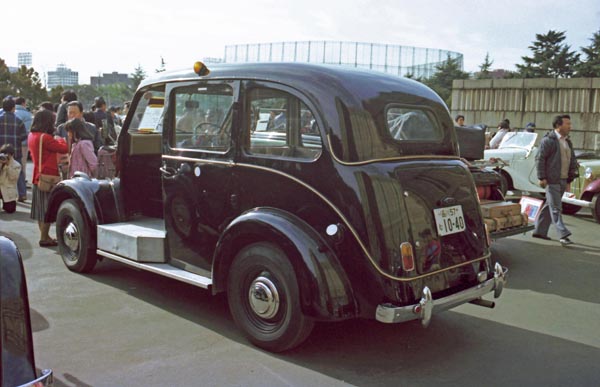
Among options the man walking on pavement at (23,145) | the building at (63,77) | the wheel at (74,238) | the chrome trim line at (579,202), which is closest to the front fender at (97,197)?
the wheel at (74,238)

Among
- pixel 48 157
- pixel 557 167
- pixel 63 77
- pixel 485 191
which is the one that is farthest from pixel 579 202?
pixel 63 77

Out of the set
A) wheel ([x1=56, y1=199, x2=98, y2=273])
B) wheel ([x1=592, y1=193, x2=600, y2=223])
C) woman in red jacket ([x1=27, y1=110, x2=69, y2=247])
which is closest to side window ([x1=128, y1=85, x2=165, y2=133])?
wheel ([x1=56, y1=199, x2=98, y2=273])

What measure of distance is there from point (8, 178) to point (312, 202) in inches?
293

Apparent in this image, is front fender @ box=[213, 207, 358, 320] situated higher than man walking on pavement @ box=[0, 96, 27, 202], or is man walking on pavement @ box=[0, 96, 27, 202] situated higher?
man walking on pavement @ box=[0, 96, 27, 202]

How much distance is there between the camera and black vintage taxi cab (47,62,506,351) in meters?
4.05

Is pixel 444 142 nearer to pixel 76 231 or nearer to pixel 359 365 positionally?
pixel 359 365

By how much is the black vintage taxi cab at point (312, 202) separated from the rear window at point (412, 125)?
1 centimetres

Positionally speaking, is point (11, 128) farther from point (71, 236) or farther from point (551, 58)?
point (551, 58)

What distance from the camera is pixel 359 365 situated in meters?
4.20

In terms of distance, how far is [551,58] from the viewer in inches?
1813

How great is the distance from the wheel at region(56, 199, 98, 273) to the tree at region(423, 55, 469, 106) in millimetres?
43497

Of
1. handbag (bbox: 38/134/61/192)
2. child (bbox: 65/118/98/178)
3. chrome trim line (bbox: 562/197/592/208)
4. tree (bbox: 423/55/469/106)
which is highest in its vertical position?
tree (bbox: 423/55/469/106)

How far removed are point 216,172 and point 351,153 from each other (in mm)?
1277

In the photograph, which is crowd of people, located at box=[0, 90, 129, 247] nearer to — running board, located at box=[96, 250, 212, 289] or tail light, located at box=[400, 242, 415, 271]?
running board, located at box=[96, 250, 212, 289]
